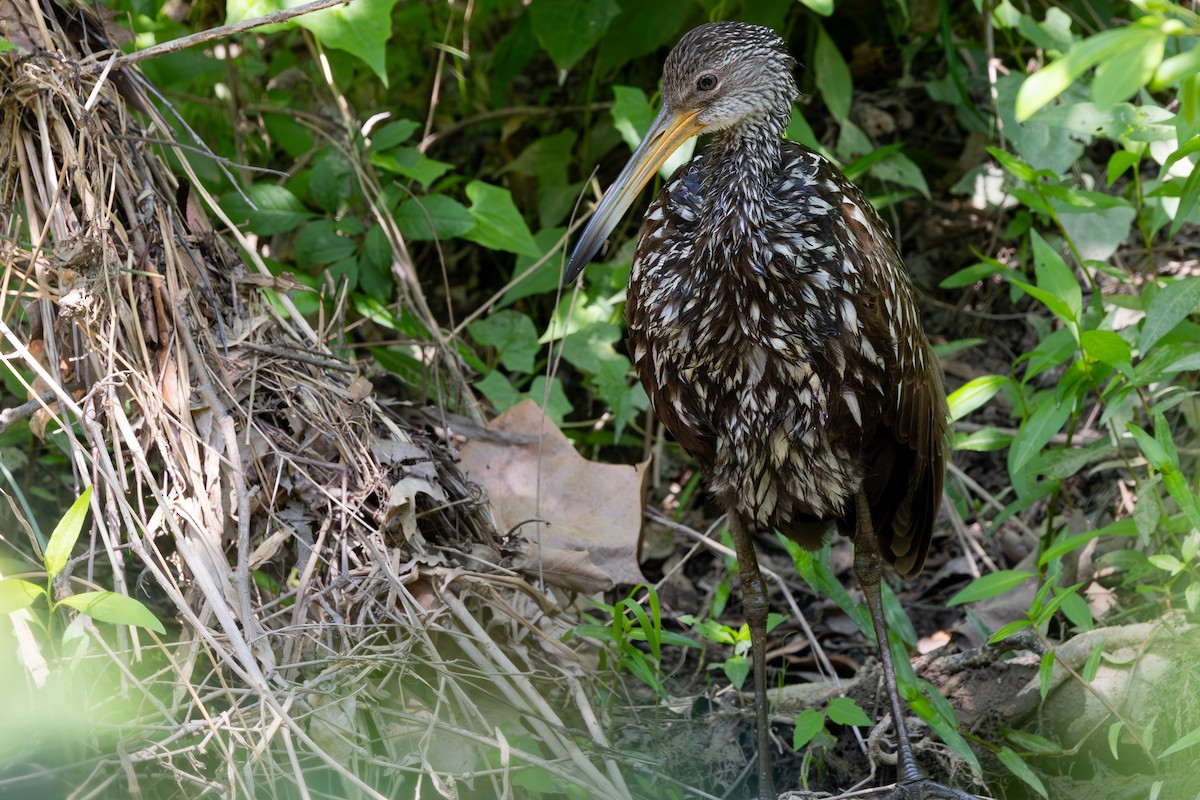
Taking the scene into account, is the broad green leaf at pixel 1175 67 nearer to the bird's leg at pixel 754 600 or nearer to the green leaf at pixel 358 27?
the bird's leg at pixel 754 600

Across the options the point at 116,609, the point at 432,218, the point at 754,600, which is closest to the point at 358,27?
the point at 432,218

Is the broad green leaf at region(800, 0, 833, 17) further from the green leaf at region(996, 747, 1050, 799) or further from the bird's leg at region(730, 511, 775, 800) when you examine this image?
the green leaf at region(996, 747, 1050, 799)

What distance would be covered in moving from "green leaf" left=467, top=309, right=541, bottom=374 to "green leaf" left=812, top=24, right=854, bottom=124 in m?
1.43

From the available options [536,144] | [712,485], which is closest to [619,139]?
[536,144]

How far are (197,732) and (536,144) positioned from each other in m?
3.09

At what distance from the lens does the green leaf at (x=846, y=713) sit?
302cm

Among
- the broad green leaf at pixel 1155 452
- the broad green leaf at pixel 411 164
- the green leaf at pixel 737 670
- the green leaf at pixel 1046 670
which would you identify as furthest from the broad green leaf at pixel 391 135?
the green leaf at pixel 1046 670

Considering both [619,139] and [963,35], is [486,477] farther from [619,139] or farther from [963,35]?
[963,35]

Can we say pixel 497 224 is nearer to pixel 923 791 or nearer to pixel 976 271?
pixel 976 271

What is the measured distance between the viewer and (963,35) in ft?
16.9

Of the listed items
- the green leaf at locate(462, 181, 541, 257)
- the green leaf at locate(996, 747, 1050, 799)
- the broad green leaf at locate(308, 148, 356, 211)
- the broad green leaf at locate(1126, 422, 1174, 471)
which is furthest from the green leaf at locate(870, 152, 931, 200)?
the green leaf at locate(996, 747, 1050, 799)

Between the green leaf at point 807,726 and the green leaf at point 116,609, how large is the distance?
62.3 inches

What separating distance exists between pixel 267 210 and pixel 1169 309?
8.92 ft

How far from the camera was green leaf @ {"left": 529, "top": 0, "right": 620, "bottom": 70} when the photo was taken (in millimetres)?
4344
